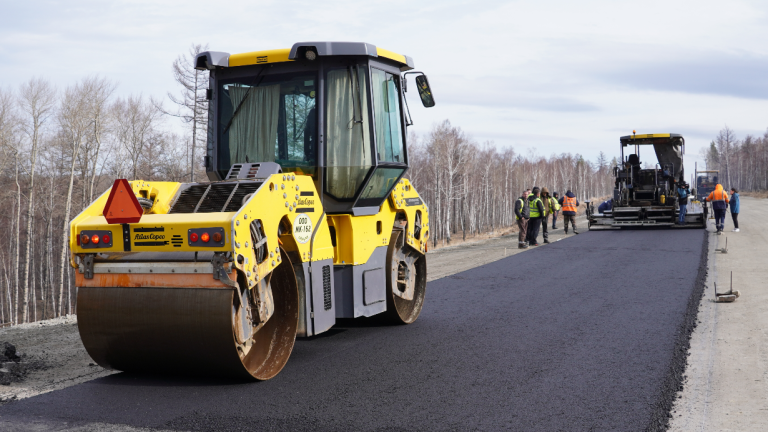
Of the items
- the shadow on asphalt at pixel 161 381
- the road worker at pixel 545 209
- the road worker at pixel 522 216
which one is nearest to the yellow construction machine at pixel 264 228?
the shadow on asphalt at pixel 161 381

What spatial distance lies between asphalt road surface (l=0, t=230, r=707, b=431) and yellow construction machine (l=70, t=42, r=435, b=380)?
317mm

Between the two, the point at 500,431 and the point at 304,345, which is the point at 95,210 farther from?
the point at 500,431

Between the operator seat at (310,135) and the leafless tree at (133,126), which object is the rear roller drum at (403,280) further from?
the leafless tree at (133,126)

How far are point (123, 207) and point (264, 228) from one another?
942 mm

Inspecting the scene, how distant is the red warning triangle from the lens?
4.31 m

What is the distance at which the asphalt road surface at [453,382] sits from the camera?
3.86 meters

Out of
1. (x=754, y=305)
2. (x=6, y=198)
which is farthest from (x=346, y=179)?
(x=6, y=198)

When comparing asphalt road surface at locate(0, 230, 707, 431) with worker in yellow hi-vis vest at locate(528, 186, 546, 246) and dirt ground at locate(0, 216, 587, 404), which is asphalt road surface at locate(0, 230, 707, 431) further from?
worker in yellow hi-vis vest at locate(528, 186, 546, 246)

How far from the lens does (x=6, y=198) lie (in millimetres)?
34781

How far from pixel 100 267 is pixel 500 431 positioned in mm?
2838

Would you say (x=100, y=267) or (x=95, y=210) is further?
(x=95, y=210)

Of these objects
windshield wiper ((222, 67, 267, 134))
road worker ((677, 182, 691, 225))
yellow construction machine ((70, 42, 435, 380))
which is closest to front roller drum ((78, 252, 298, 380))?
yellow construction machine ((70, 42, 435, 380))

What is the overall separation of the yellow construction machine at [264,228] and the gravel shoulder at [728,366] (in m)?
2.78

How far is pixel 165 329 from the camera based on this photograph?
427cm
